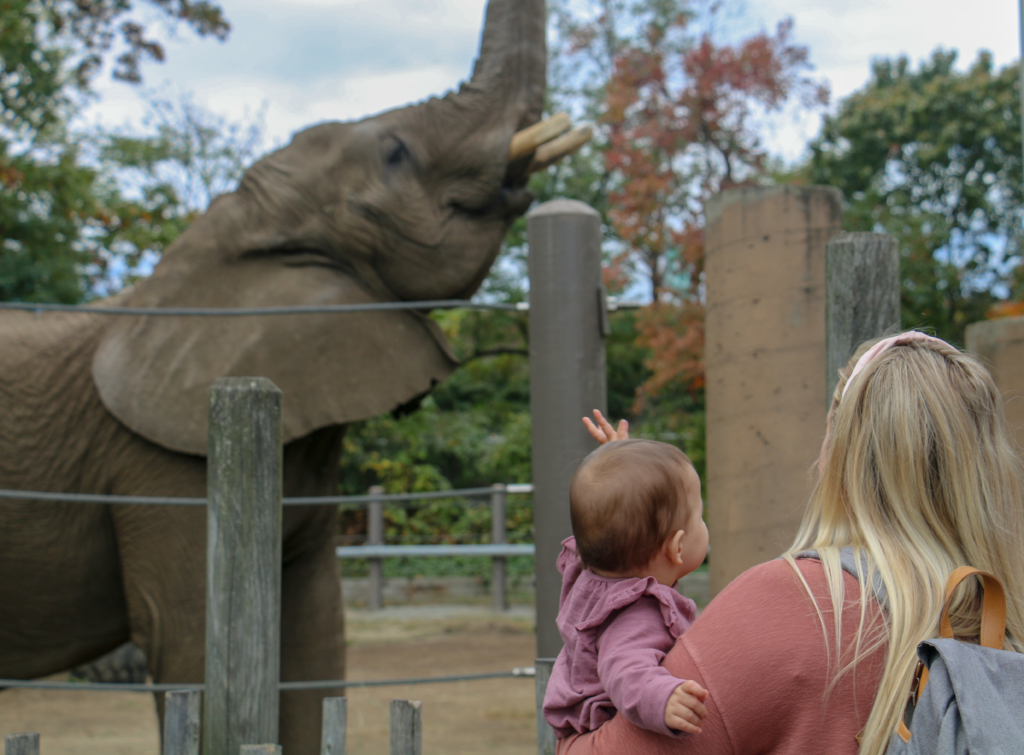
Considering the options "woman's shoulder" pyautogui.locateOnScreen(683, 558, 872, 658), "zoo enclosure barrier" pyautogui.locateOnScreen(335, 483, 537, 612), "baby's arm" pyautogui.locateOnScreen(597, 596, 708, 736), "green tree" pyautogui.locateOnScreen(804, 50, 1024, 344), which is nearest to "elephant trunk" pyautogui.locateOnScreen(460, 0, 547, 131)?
"baby's arm" pyautogui.locateOnScreen(597, 596, 708, 736)

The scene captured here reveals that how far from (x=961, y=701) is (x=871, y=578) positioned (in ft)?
0.53

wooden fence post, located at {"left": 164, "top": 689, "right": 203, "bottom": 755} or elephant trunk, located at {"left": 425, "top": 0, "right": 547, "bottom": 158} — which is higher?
elephant trunk, located at {"left": 425, "top": 0, "right": 547, "bottom": 158}

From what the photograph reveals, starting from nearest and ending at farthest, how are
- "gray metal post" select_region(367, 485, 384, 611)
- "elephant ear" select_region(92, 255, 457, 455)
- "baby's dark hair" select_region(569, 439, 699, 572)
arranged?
1. "baby's dark hair" select_region(569, 439, 699, 572)
2. "elephant ear" select_region(92, 255, 457, 455)
3. "gray metal post" select_region(367, 485, 384, 611)

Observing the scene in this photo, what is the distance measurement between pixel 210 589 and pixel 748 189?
5.24 ft

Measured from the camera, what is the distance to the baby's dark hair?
1.21 metres

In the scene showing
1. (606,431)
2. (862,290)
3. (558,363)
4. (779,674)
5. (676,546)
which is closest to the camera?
(779,674)

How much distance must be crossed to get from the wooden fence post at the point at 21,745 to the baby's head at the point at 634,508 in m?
1.18

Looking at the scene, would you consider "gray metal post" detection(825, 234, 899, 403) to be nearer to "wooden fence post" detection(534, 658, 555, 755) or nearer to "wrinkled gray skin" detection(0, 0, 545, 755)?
"wooden fence post" detection(534, 658, 555, 755)

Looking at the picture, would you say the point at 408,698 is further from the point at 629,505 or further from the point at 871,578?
the point at 871,578

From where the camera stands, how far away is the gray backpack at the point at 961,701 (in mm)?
858

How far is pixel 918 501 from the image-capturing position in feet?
3.36

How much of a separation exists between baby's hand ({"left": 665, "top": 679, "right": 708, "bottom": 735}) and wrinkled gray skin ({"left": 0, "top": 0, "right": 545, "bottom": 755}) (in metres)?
2.08

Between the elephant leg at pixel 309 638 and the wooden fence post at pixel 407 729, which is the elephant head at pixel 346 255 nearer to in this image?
the elephant leg at pixel 309 638

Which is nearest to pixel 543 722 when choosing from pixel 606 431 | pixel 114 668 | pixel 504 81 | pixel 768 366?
pixel 606 431
